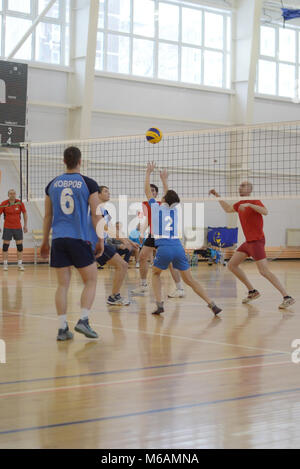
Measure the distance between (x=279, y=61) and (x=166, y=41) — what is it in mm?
4529

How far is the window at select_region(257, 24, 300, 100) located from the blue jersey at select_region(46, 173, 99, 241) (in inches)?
715

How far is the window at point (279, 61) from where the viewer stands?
911 inches

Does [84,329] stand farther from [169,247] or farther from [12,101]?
[12,101]

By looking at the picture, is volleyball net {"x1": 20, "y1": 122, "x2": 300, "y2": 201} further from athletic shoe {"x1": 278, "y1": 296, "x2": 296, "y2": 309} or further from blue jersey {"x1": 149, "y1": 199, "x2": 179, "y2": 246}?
blue jersey {"x1": 149, "y1": 199, "x2": 179, "y2": 246}

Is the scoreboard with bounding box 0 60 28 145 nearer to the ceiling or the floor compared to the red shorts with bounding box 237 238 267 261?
nearer to the ceiling

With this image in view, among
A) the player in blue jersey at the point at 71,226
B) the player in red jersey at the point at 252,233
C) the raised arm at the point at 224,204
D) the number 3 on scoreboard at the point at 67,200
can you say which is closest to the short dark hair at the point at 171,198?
the raised arm at the point at 224,204

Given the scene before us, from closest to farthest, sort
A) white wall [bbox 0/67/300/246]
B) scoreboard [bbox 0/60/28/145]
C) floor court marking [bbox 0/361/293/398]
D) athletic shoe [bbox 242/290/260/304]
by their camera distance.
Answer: floor court marking [bbox 0/361/293/398], athletic shoe [bbox 242/290/260/304], scoreboard [bbox 0/60/28/145], white wall [bbox 0/67/300/246]

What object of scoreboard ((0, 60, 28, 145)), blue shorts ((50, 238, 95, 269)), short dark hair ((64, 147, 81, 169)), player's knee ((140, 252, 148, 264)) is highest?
scoreboard ((0, 60, 28, 145))

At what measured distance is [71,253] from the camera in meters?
5.92

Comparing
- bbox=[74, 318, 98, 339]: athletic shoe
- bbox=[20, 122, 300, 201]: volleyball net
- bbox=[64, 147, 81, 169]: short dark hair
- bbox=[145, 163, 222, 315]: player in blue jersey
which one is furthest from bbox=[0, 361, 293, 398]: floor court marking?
bbox=[20, 122, 300, 201]: volleyball net

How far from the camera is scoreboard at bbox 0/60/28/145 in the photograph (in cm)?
1688

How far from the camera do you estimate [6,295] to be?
10.1 metres

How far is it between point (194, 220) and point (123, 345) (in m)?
15.9

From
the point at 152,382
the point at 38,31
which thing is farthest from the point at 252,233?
the point at 38,31
